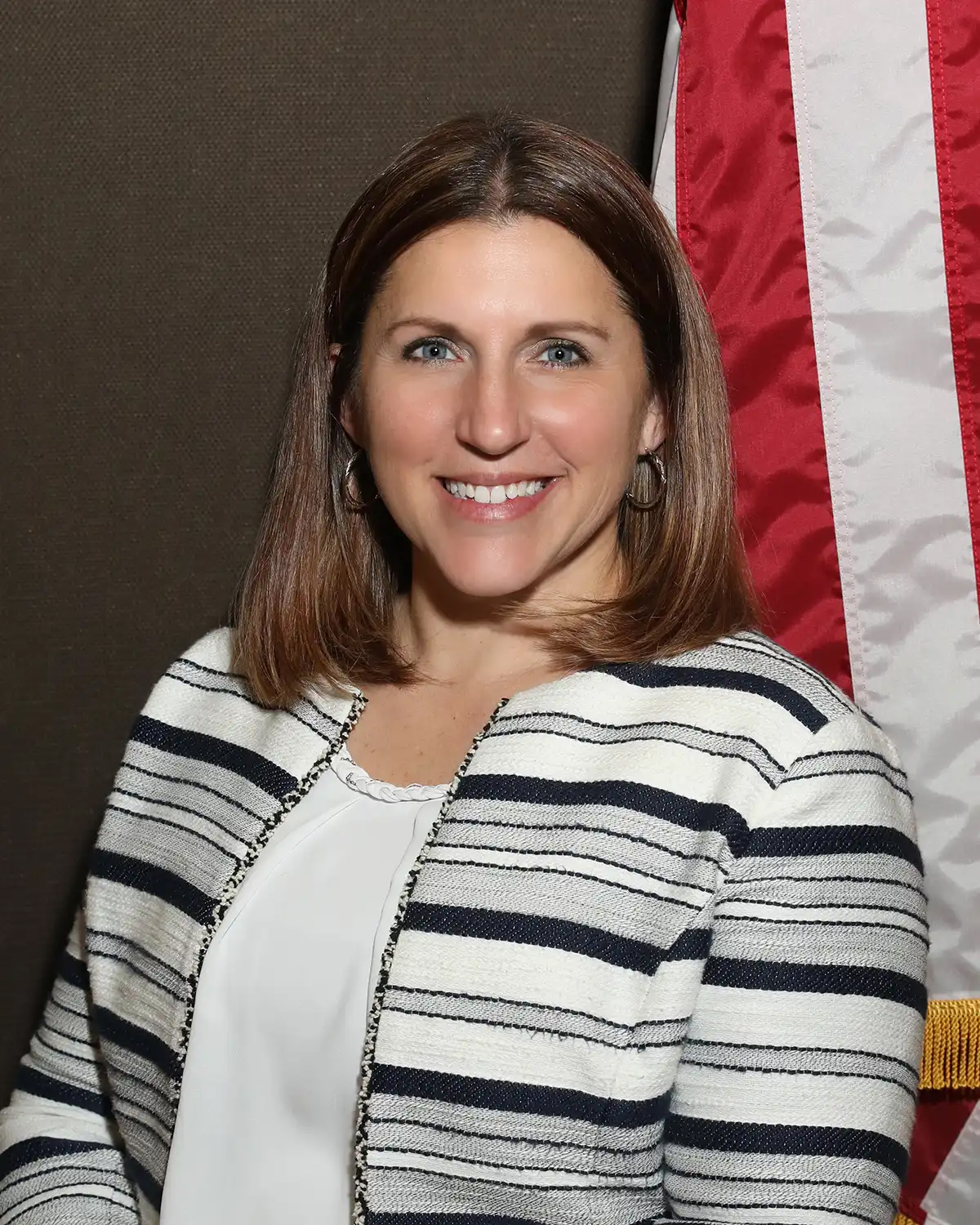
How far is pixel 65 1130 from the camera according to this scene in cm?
146

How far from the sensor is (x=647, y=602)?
136 centimetres

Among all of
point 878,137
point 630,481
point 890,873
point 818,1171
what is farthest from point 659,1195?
point 878,137

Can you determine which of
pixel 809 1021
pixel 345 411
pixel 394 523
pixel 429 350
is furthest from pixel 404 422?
pixel 809 1021

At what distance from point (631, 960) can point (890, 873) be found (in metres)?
0.22

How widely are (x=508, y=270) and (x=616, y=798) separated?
18.1 inches

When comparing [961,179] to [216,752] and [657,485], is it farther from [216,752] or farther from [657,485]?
[216,752]

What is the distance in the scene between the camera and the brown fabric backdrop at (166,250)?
5.40 feet

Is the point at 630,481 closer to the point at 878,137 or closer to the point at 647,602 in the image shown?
the point at 647,602

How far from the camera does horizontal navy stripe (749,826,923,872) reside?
113cm

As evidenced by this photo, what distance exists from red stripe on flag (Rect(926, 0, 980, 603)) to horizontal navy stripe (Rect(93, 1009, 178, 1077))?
92 cm

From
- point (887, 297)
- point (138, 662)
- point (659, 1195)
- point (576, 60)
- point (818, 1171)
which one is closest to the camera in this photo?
point (818, 1171)

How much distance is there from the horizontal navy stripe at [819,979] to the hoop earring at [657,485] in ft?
1.56

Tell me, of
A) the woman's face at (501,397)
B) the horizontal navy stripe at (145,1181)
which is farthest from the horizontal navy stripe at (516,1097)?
the woman's face at (501,397)

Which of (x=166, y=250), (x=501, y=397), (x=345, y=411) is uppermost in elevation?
(x=166, y=250)
